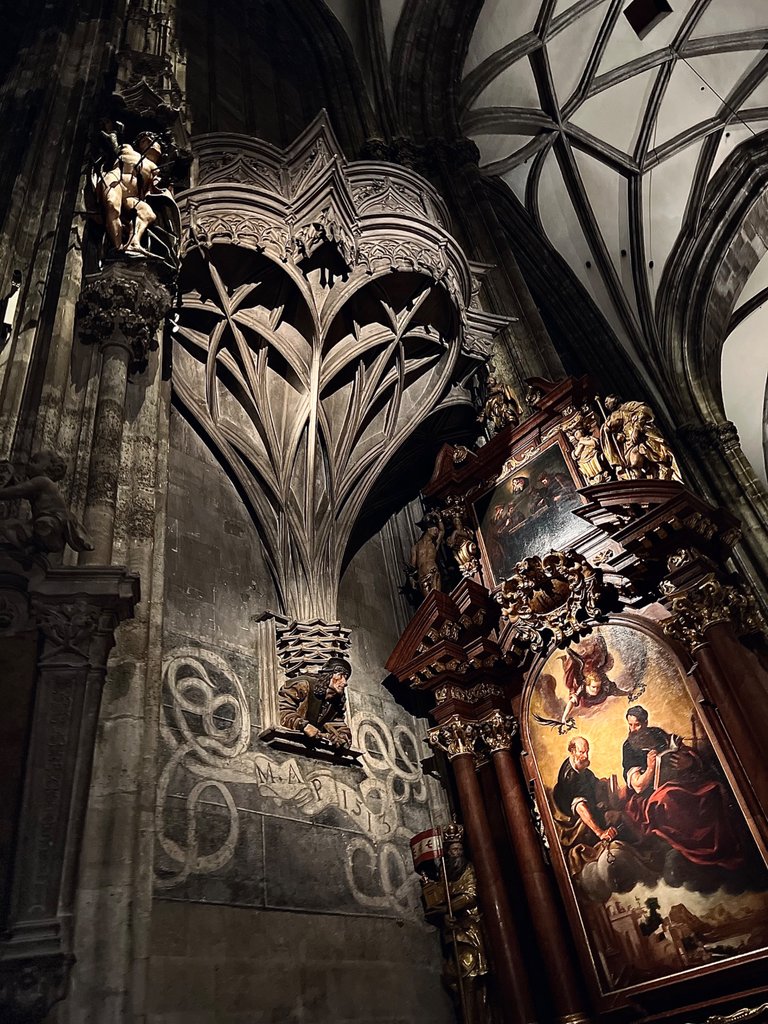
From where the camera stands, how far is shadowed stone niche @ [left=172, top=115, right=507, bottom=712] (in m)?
7.49

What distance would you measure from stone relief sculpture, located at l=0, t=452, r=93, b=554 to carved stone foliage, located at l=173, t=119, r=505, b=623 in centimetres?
317

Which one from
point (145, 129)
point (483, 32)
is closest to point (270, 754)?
point (145, 129)

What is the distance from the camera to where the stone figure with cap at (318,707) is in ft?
20.9

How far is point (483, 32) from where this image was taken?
14906mm

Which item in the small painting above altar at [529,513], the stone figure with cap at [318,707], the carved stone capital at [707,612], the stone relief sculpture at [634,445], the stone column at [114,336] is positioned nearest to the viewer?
the stone column at [114,336]

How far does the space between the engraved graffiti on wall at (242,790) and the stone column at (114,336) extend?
5.93 feet

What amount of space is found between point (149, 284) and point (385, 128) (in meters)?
8.41

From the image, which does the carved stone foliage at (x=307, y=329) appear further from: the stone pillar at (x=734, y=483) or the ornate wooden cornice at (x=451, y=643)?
the stone pillar at (x=734, y=483)

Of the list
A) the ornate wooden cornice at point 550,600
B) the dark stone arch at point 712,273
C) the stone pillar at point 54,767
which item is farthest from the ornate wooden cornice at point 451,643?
the dark stone arch at point 712,273

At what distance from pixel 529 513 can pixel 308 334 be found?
10.1 ft

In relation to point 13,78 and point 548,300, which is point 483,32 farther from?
point 13,78

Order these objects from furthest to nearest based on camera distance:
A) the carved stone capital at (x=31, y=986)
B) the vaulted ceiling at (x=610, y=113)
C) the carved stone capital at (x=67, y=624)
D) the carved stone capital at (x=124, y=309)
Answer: the vaulted ceiling at (x=610, y=113), the carved stone capital at (x=124, y=309), the carved stone capital at (x=67, y=624), the carved stone capital at (x=31, y=986)

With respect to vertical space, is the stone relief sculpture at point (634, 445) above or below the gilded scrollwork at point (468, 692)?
above

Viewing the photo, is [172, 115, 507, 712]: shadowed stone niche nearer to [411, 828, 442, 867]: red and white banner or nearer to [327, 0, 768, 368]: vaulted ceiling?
[411, 828, 442, 867]: red and white banner
